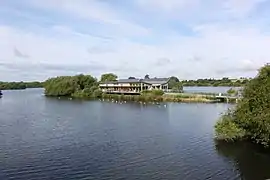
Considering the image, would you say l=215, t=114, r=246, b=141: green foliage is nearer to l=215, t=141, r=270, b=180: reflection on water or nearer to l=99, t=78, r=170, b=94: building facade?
l=215, t=141, r=270, b=180: reflection on water

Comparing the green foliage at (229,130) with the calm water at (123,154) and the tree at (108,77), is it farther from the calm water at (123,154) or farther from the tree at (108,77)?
the tree at (108,77)

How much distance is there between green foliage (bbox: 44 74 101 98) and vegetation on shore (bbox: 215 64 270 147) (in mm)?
89077

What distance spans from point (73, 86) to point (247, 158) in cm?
10443

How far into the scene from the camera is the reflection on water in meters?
24.8

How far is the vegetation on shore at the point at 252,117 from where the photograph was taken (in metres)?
29.3

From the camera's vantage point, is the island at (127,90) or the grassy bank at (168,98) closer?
the grassy bank at (168,98)

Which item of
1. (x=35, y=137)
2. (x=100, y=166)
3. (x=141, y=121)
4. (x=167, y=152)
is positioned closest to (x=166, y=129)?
(x=141, y=121)

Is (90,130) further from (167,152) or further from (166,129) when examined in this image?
(167,152)

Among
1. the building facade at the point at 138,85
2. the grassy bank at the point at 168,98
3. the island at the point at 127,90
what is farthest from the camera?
the building facade at the point at 138,85

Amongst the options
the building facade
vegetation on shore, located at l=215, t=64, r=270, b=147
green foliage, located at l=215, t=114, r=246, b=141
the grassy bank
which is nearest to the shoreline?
the grassy bank

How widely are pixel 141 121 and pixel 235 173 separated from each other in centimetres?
2896

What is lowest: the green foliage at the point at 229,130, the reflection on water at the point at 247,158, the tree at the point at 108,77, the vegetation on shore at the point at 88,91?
the reflection on water at the point at 247,158

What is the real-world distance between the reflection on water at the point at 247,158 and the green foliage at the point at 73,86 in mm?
90216

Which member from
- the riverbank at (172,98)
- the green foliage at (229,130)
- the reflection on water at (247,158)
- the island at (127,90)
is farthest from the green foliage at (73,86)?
the reflection on water at (247,158)
